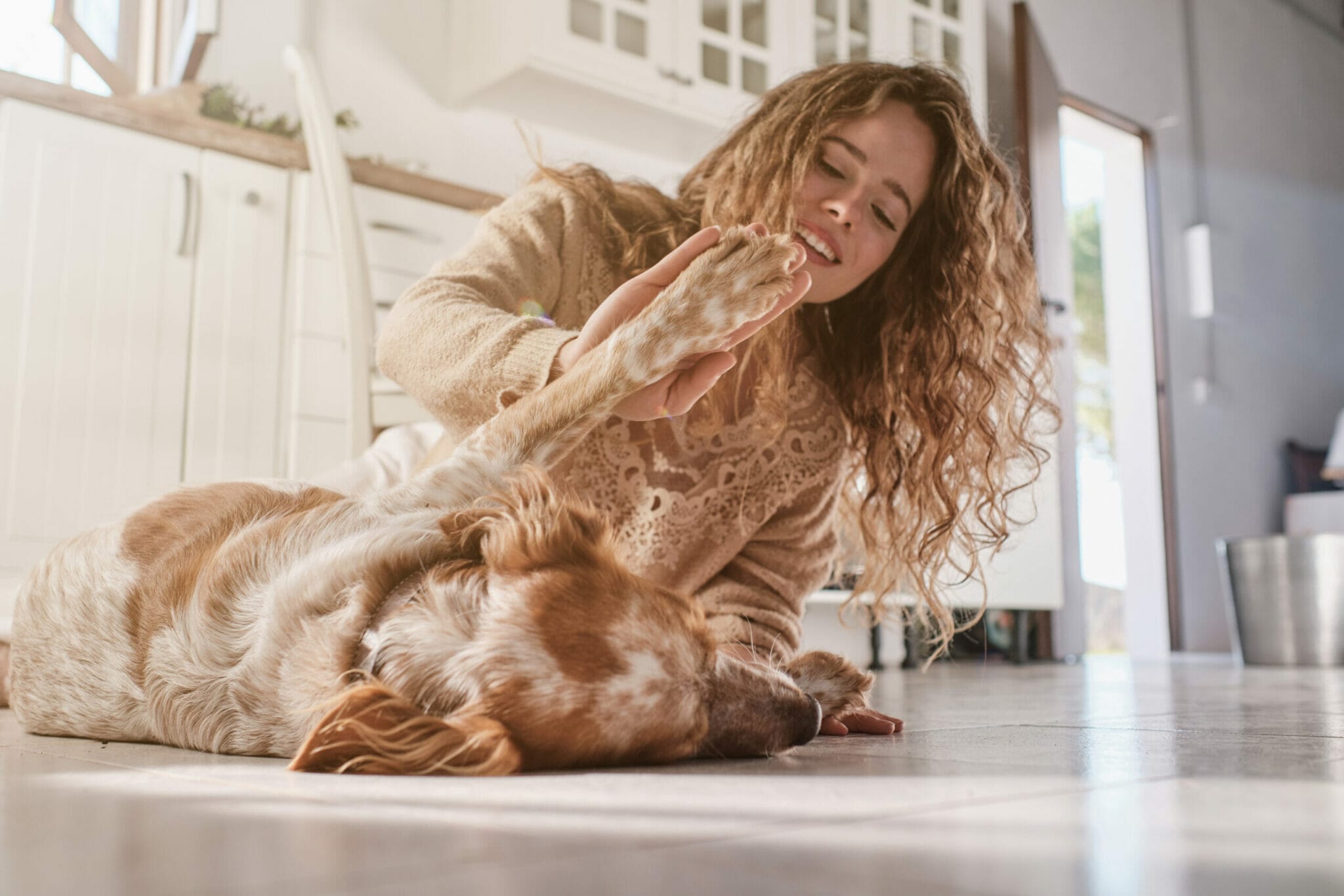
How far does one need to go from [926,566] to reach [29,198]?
8.08 feet

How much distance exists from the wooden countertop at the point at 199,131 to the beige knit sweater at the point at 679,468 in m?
0.80

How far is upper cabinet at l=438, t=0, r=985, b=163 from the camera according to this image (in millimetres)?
4160

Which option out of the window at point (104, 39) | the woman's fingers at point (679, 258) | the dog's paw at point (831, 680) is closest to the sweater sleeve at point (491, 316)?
the woman's fingers at point (679, 258)

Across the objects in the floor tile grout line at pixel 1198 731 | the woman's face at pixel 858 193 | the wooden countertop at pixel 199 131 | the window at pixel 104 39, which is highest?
the window at pixel 104 39

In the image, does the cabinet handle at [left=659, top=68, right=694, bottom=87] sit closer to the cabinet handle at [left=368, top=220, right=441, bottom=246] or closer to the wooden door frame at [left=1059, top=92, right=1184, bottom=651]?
the cabinet handle at [left=368, top=220, right=441, bottom=246]

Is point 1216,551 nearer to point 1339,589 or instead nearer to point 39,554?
point 1339,589

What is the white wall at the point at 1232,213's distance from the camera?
6.21 metres

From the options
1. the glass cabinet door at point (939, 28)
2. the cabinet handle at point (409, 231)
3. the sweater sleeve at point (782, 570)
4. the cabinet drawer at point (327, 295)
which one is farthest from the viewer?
the glass cabinet door at point (939, 28)

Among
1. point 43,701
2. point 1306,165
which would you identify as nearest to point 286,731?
point 43,701

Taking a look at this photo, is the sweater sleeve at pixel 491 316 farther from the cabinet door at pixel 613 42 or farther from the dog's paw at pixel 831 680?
the cabinet door at pixel 613 42

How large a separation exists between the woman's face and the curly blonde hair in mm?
32

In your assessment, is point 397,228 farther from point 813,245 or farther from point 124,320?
point 813,245

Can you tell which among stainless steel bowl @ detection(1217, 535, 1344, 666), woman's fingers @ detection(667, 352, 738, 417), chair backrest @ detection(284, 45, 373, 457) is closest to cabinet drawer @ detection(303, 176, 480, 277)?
chair backrest @ detection(284, 45, 373, 457)

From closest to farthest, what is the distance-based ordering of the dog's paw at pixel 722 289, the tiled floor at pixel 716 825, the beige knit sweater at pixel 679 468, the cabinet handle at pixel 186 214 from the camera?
the tiled floor at pixel 716 825, the dog's paw at pixel 722 289, the beige knit sweater at pixel 679 468, the cabinet handle at pixel 186 214
